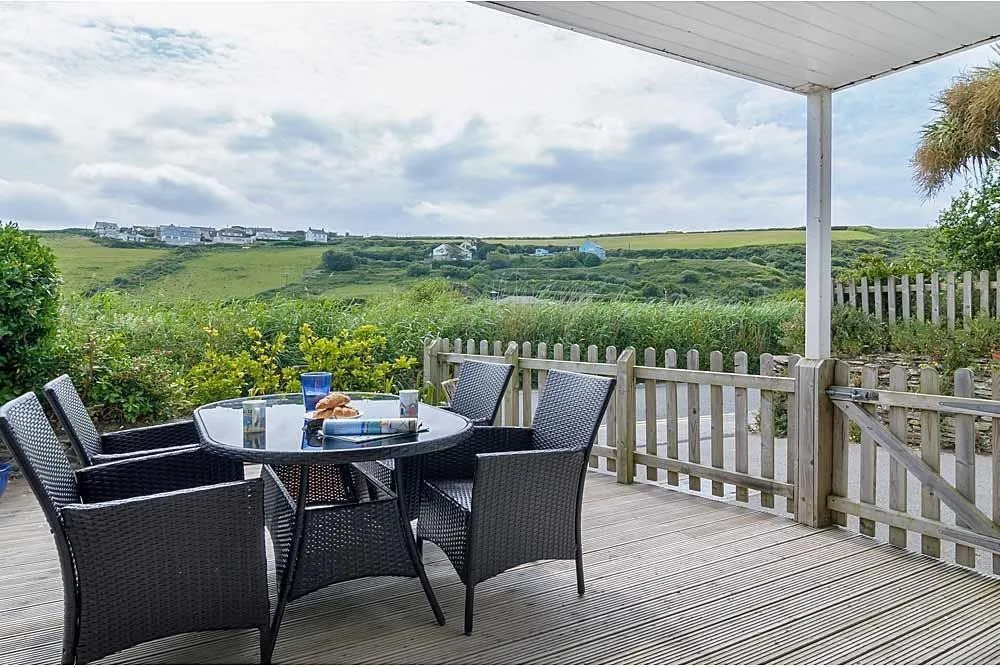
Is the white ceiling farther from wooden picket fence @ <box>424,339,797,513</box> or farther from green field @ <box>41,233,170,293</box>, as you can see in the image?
green field @ <box>41,233,170,293</box>

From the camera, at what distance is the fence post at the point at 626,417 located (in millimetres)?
4203

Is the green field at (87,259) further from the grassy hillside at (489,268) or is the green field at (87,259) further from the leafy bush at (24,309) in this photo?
the leafy bush at (24,309)

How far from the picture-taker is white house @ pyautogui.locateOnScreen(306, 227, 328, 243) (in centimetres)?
920

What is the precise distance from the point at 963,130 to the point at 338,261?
7.05 m

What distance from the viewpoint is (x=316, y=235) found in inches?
A: 365

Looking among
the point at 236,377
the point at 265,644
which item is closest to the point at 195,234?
the point at 236,377

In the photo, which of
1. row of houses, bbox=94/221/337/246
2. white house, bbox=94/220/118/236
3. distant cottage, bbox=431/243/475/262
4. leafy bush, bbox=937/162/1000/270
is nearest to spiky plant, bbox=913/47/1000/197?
leafy bush, bbox=937/162/1000/270

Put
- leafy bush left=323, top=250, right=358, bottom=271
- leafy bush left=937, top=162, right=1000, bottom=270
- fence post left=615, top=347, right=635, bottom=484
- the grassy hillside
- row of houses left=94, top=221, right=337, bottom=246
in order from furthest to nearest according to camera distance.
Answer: leafy bush left=323, top=250, right=358, bottom=271
row of houses left=94, top=221, right=337, bottom=246
the grassy hillside
leafy bush left=937, top=162, right=1000, bottom=270
fence post left=615, top=347, right=635, bottom=484

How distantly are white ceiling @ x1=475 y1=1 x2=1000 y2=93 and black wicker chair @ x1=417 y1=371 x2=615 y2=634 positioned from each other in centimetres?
160

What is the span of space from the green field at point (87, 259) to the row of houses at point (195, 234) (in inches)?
7.7

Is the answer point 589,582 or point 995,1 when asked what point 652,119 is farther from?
point 589,582

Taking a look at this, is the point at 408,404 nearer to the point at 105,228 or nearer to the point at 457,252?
the point at 105,228

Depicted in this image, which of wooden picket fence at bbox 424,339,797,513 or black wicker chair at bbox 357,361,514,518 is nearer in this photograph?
black wicker chair at bbox 357,361,514,518

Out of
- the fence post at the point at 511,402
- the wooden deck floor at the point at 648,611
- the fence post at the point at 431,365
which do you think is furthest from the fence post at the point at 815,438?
the fence post at the point at 431,365
